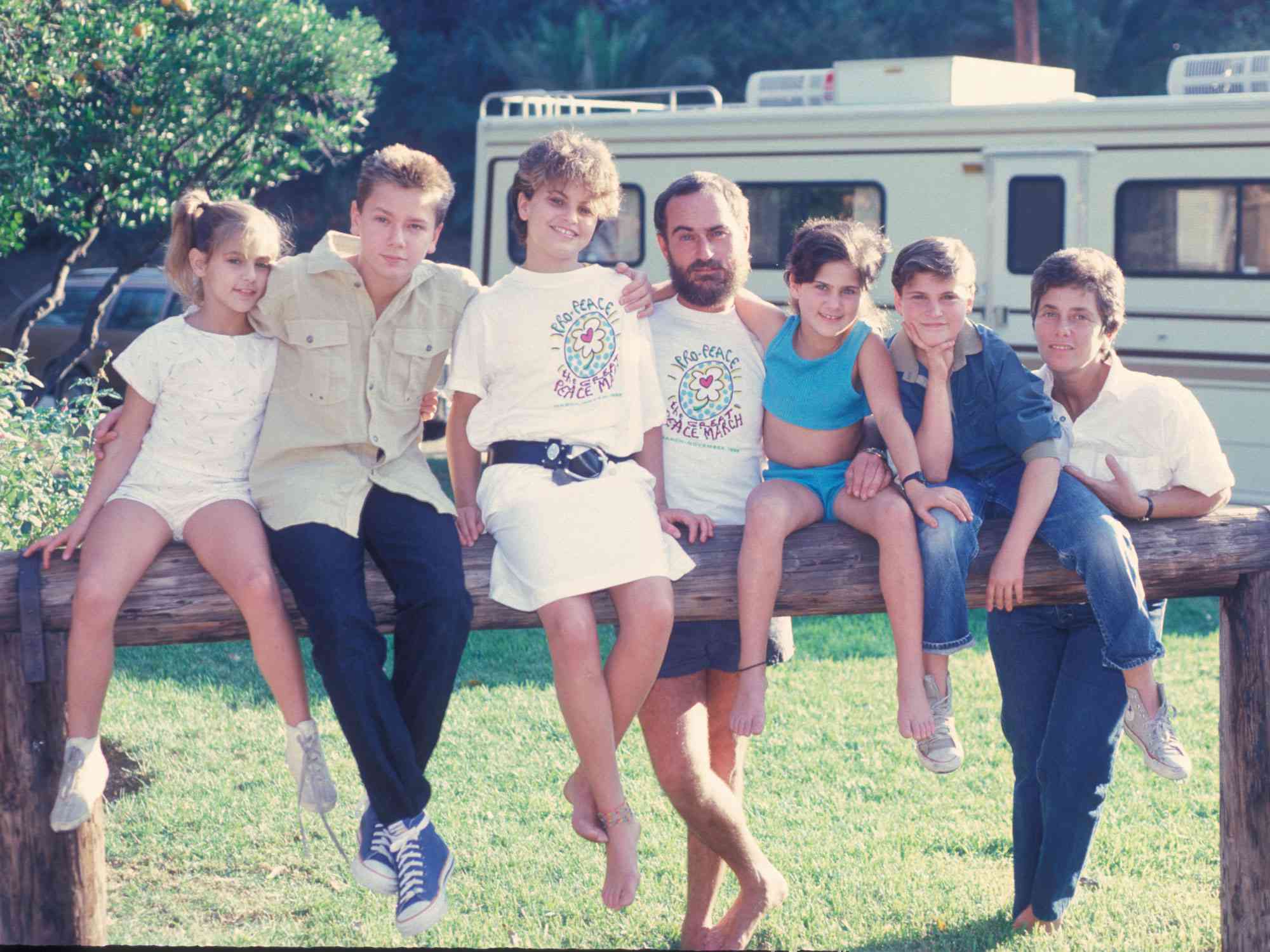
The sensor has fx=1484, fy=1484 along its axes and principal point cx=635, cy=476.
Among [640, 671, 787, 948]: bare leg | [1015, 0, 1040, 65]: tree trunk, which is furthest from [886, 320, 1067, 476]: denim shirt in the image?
[1015, 0, 1040, 65]: tree trunk

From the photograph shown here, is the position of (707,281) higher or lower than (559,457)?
higher

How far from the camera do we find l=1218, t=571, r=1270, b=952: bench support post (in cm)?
381

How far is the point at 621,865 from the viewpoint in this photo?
342 cm

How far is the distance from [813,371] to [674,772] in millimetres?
1067

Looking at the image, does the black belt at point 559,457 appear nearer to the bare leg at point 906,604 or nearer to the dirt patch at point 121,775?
the bare leg at point 906,604

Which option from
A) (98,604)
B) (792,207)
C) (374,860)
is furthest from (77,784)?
(792,207)

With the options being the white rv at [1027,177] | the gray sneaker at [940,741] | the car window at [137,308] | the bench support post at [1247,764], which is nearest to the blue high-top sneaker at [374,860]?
the gray sneaker at [940,741]

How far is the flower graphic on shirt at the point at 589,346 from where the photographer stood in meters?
3.67

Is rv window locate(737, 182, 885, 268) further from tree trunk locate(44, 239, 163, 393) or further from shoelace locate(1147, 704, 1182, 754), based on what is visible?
shoelace locate(1147, 704, 1182, 754)

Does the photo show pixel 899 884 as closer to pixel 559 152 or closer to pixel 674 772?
pixel 674 772

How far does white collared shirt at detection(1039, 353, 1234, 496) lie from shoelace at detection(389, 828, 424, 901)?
192 centimetres

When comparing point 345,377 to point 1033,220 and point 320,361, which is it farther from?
point 1033,220

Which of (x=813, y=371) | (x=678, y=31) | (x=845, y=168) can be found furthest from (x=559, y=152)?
(x=678, y=31)

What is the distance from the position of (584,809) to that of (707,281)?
4.51ft
